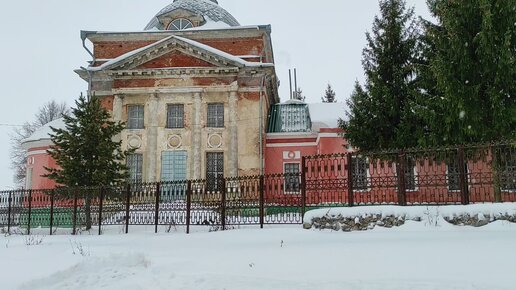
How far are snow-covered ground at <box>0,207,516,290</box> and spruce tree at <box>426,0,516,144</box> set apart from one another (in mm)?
6465

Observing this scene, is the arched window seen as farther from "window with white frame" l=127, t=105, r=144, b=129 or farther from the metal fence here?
the metal fence

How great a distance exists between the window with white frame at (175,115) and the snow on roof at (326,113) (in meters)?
7.29

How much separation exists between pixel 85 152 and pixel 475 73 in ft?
45.4

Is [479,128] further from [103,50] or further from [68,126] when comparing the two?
[103,50]

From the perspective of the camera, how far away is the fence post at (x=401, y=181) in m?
10.3

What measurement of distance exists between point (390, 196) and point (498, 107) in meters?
5.83

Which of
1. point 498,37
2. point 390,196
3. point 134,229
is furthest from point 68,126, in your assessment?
point 498,37

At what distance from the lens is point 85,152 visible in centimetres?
1634

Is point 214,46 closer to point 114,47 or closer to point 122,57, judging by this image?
point 122,57

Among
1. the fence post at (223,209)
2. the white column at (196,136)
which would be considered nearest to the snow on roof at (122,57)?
the white column at (196,136)

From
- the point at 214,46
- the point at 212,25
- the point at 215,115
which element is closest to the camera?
the point at 215,115

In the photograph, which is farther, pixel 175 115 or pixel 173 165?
pixel 175 115

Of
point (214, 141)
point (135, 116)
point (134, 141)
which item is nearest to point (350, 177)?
point (214, 141)

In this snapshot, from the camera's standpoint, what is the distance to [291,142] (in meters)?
25.1
